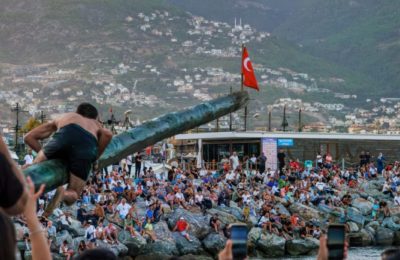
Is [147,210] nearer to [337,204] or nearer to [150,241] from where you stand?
[150,241]

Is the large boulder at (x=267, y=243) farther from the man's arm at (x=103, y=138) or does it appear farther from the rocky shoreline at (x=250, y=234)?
the man's arm at (x=103, y=138)

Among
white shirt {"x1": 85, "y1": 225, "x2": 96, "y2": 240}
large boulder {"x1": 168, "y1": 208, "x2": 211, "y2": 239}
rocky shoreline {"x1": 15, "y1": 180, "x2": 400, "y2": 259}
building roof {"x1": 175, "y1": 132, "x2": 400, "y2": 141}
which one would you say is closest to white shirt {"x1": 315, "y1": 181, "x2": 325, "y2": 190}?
rocky shoreline {"x1": 15, "y1": 180, "x2": 400, "y2": 259}

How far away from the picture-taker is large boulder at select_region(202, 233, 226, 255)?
4312 centimetres

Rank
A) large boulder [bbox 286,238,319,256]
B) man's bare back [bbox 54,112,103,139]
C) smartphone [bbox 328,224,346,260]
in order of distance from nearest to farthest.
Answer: smartphone [bbox 328,224,346,260] → man's bare back [bbox 54,112,103,139] → large boulder [bbox 286,238,319,256]

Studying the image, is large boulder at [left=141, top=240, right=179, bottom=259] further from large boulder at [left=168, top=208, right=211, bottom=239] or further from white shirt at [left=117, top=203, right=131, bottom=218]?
large boulder at [left=168, top=208, right=211, bottom=239]

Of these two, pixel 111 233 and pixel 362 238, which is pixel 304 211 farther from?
pixel 111 233

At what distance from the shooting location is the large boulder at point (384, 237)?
52562 mm

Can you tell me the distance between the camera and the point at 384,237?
52.9 meters

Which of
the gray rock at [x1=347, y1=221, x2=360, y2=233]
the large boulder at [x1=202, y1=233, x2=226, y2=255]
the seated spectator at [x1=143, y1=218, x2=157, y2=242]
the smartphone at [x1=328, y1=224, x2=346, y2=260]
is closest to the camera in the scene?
the smartphone at [x1=328, y1=224, x2=346, y2=260]

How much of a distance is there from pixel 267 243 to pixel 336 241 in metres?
40.1

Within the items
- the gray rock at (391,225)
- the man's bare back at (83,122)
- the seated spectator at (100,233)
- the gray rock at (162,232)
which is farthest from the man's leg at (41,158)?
the gray rock at (391,225)

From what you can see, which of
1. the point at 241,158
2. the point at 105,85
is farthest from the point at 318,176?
the point at 105,85

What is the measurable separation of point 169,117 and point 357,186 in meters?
54.2

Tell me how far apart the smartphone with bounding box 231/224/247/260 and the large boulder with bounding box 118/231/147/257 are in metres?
34.2
